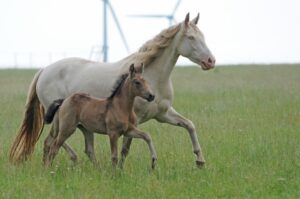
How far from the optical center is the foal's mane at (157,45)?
10297 millimetres

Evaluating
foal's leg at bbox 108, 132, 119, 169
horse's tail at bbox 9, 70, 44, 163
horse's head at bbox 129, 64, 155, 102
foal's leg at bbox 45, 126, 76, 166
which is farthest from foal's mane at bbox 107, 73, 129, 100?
horse's tail at bbox 9, 70, 44, 163

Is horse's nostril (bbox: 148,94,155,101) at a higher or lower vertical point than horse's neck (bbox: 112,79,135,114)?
higher

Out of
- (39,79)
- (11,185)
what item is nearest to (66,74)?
(39,79)

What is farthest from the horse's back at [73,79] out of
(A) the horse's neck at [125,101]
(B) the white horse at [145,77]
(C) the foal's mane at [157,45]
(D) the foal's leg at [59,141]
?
(A) the horse's neck at [125,101]

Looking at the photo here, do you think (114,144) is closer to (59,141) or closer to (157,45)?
(59,141)

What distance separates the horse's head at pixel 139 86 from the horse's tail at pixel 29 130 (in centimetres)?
228

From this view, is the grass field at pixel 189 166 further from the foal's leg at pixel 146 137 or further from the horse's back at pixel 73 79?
the horse's back at pixel 73 79

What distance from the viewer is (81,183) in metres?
8.54

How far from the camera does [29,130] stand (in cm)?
1124

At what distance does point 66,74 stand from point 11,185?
9.81 ft

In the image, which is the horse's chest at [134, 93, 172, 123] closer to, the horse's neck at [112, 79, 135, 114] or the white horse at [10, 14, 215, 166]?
the white horse at [10, 14, 215, 166]

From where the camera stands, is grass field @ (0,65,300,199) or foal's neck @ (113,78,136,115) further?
foal's neck @ (113,78,136,115)

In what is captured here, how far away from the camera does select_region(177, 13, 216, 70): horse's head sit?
10.1 m

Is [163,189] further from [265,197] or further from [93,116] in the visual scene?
[93,116]
